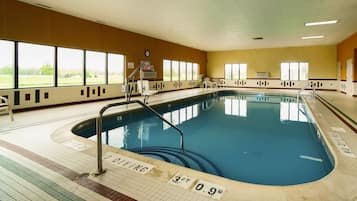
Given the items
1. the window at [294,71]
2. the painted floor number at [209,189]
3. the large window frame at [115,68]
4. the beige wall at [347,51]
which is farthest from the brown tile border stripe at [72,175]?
the window at [294,71]

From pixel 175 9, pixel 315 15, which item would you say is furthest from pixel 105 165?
pixel 315 15

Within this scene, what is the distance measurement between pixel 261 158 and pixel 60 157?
113 inches

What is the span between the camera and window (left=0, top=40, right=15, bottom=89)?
5594mm

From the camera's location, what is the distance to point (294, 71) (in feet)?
47.8

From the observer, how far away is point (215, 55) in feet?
54.8

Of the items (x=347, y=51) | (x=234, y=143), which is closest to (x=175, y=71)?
(x=347, y=51)

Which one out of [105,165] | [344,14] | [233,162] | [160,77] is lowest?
[233,162]

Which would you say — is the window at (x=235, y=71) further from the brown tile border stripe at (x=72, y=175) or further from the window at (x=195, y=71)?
the brown tile border stripe at (x=72, y=175)

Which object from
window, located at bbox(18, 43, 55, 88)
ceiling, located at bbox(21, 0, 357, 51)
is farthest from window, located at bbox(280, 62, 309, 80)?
window, located at bbox(18, 43, 55, 88)

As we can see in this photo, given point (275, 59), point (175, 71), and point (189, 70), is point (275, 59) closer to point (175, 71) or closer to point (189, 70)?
point (189, 70)

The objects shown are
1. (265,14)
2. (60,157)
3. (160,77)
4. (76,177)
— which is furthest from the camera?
(160,77)

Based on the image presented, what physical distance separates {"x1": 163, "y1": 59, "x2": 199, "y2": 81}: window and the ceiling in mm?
3019

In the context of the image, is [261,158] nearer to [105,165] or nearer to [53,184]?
[105,165]

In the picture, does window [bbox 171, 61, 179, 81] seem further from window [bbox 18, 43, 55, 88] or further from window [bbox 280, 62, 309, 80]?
window [bbox 18, 43, 55, 88]
